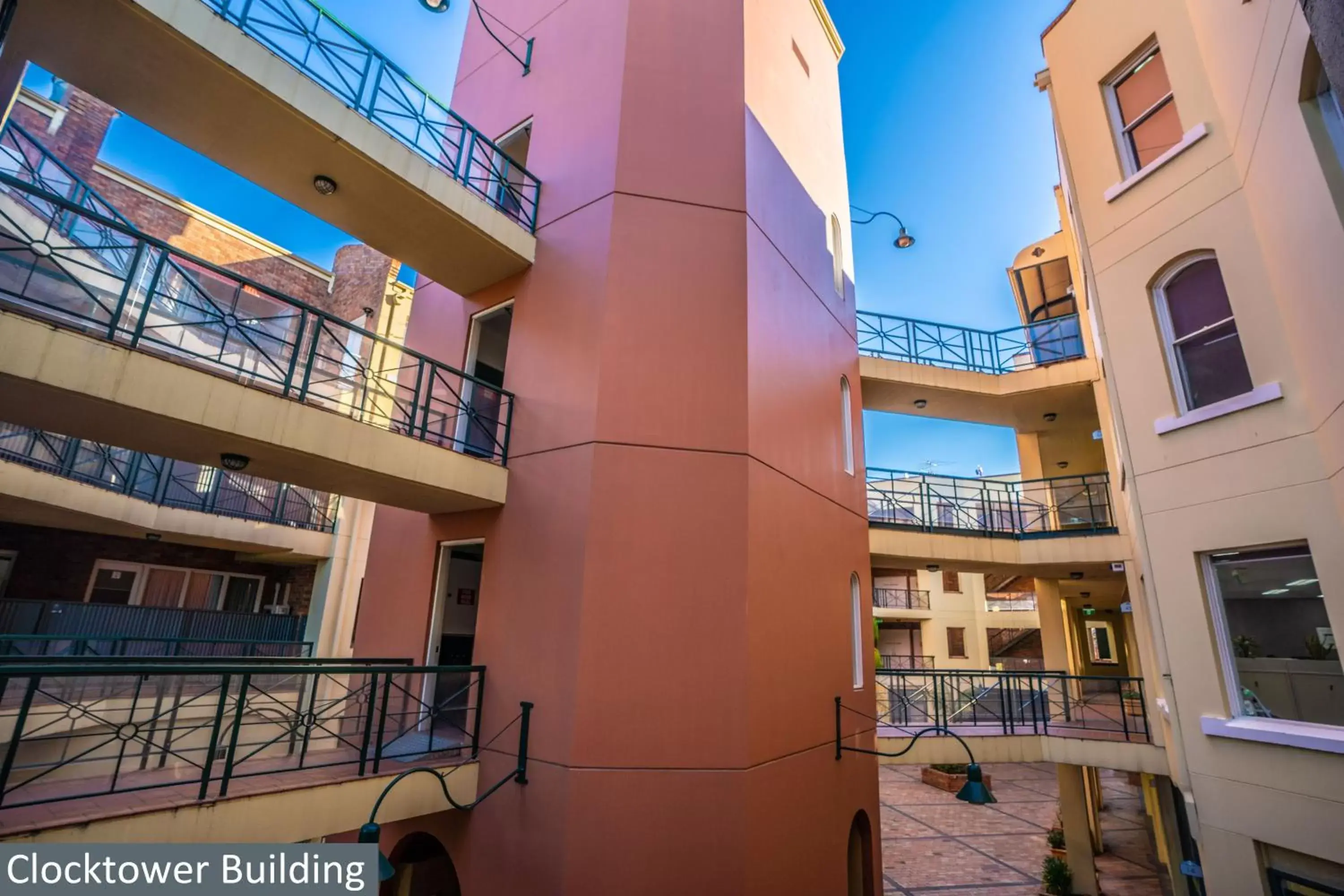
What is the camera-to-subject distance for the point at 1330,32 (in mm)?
2799

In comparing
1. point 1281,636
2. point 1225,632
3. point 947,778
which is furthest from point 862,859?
point 947,778

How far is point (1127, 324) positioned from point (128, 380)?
1060 centimetres

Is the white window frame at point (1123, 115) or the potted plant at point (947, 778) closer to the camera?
the white window frame at point (1123, 115)

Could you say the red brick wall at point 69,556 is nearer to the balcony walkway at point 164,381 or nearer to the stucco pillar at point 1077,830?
the balcony walkway at point 164,381

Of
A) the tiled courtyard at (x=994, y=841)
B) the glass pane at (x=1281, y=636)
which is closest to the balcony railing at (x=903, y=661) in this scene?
the tiled courtyard at (x=994, y=841)

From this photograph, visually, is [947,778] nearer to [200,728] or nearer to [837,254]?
[837,254]

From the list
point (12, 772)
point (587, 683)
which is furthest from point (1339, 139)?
point (12, 772)

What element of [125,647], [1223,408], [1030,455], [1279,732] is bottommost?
[1279,732]

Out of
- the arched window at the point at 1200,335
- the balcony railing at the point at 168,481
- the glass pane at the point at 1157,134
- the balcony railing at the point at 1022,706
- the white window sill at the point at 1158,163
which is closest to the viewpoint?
the arched window at the point at 1200,335

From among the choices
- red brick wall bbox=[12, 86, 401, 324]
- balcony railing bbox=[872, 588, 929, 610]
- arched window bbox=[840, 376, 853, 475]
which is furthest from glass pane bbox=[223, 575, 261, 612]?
balcony railing bbox=[872, 588, 929, 610]

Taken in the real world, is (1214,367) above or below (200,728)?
above

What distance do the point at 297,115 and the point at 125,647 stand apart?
887 cm

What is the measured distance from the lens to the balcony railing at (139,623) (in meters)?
9.27

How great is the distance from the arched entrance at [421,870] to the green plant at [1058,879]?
11676 millimetres
